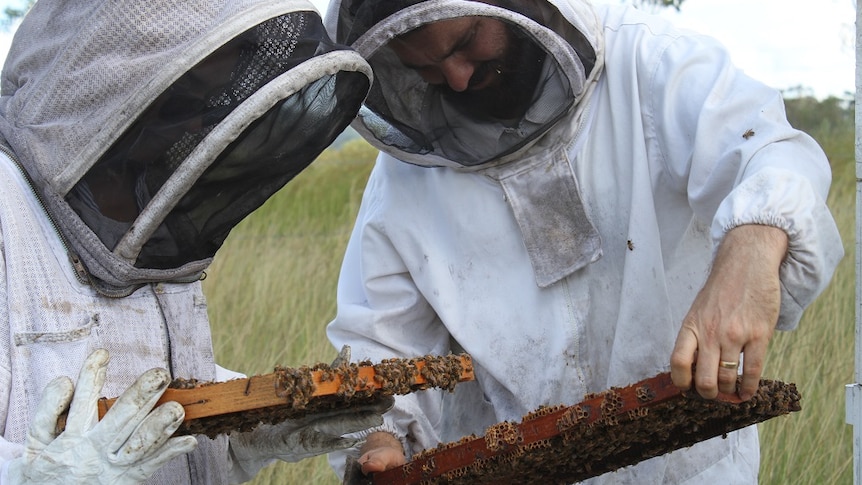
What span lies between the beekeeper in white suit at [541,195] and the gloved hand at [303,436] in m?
0.28

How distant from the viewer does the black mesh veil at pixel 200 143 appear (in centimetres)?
262

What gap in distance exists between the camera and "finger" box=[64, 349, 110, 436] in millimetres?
2227

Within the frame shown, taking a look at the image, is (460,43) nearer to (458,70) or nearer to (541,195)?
(458,70)

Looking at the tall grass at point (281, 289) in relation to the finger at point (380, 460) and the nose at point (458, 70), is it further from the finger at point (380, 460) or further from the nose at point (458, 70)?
the nose at point (458, 70)

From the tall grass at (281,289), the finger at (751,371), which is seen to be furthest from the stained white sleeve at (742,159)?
the tall grass at (281,289)

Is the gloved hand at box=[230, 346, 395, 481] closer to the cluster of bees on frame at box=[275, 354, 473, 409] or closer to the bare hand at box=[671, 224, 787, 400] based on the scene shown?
the cluster of bees on frame at box=[275, 354, 473, 409]

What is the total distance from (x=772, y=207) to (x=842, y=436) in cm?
296

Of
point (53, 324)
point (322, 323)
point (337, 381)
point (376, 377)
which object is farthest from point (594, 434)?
point (322, 323)

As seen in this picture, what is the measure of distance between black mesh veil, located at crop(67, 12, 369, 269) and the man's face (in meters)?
0.55

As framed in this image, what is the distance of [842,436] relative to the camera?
4.89 meters

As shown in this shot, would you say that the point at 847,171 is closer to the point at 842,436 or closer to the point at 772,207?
the point at 842,436

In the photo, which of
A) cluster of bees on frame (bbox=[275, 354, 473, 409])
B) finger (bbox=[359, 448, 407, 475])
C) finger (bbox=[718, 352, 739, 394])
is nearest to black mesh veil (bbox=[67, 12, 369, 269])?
cluster of bees on frame (bbox=[275, 354, 473, 409])

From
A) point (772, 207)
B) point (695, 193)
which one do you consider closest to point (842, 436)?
point (695, 193)

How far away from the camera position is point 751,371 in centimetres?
229
